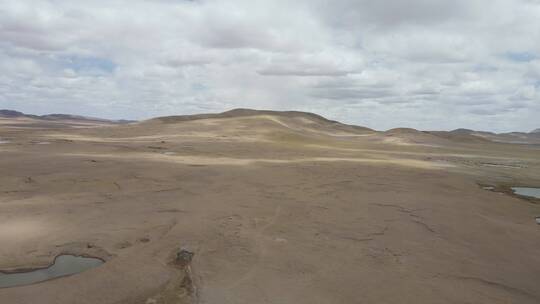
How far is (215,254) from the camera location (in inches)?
371

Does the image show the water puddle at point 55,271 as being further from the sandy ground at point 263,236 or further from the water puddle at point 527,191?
the water puddle at point 527,191

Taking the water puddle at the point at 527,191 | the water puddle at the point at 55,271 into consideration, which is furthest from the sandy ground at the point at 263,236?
the water puddle at the point at 527,191

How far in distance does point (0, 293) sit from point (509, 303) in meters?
8.28

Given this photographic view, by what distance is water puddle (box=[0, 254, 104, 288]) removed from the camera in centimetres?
806

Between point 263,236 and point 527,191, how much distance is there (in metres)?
16.4

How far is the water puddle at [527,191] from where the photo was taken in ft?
67.0

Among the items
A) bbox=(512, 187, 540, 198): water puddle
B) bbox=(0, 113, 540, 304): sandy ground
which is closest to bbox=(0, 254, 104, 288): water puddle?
bbox=(0, 113, 540, 304): sandy ground

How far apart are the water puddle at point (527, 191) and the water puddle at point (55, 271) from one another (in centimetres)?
1841

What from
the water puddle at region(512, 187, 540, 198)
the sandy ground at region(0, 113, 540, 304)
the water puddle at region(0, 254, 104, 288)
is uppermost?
the water puddle at region(512, 187, 540, 198)

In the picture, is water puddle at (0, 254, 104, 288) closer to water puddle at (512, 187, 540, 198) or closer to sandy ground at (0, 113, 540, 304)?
sandy ground at (0, 113, 540, 304)

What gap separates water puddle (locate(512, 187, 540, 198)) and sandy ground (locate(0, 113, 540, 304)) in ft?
3.09

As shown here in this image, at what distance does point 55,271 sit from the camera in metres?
8.58

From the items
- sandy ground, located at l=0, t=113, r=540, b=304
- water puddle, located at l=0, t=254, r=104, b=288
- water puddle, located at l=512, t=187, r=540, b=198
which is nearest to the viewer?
sandy ground, located at l=0, t=113, r=540, b=304

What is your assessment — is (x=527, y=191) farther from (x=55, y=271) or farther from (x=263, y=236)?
(x=55, y=271)
